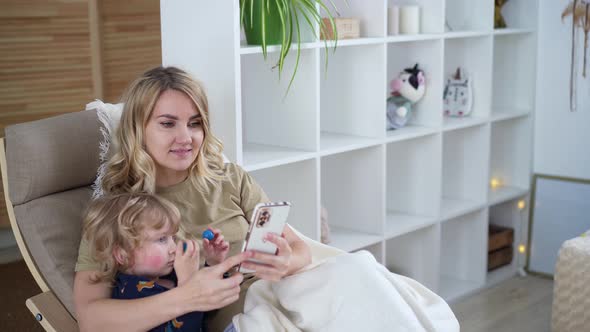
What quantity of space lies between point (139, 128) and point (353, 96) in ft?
4.35

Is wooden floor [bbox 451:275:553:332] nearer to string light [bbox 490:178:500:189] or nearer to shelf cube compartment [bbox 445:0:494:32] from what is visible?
string light [bbox 490:178:500:189]

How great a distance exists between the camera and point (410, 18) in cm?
308

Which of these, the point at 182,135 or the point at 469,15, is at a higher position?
the point at 469,15

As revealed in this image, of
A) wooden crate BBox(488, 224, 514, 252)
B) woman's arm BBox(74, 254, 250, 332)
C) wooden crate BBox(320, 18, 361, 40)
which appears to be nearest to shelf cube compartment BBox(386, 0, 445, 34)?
wooden crate BBox(320, 18, 361, 40)

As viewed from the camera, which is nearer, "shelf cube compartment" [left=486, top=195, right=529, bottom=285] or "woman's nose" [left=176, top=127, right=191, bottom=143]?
"woman's nose" [left=176, top=127, right=191, bottom=143]

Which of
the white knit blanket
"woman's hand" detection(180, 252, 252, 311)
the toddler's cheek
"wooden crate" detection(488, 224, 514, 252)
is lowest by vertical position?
"wooden crate" detection(488, 224, 514, 252)

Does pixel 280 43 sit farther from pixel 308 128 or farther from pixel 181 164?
pixel 181 164

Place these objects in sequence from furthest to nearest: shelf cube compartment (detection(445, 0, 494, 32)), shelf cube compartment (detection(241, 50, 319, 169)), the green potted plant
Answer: shelf cube compartment (detection(445, 0, 494, 32)) → shelf cube compartment (detection(241, 50, 319, 169)) → the green potted plant

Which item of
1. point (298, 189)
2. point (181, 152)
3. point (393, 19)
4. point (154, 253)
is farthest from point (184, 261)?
point (393, 19)

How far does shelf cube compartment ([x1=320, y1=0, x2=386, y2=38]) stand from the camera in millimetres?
2867

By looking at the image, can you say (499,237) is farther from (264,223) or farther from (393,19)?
(264,223)

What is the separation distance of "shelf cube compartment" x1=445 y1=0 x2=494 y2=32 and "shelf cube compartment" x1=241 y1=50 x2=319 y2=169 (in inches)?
43.9

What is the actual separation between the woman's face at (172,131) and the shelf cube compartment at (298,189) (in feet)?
2.86

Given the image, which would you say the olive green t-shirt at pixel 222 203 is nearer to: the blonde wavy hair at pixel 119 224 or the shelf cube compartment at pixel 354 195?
the blonde wavy hair at pixel 119 224
